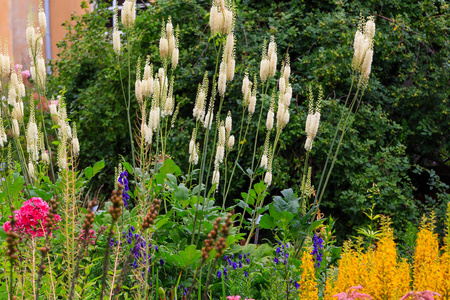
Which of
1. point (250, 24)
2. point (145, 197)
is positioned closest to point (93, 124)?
point (250, 24)

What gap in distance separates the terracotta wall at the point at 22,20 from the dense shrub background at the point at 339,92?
422cm

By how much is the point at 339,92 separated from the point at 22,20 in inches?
274

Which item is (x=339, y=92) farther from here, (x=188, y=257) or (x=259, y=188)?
(x=188, y=257)

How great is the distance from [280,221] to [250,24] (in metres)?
3.14

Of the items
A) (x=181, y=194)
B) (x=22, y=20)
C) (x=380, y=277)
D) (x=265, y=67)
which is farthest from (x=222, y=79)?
(x=22, y=20)

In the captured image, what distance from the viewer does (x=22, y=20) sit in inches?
392

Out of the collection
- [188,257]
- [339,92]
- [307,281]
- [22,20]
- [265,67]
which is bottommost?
[22,20]

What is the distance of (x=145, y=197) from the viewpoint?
9.33 feet

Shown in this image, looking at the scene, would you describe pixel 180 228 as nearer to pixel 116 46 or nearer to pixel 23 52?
pixel 116 46

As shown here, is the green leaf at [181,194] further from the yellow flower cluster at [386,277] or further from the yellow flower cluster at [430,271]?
the yellow flower cluster at [430,271]

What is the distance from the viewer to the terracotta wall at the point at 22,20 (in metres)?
9.76

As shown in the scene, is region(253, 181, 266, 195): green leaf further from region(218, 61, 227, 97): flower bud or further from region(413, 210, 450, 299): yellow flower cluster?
region(413, 210, 450, 299): yellow flower cluster

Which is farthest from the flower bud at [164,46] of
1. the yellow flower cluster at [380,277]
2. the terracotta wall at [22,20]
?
the terracotta wall at [22,20]

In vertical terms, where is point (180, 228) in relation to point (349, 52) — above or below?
below
